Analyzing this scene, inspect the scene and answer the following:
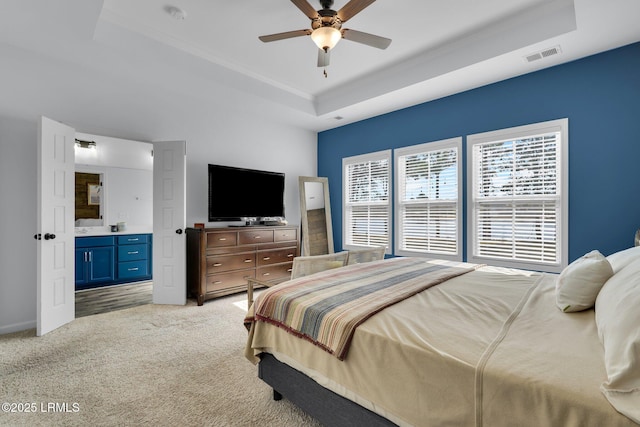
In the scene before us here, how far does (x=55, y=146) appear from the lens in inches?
121

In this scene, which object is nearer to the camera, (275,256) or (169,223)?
(169,223)

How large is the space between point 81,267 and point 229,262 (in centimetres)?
228

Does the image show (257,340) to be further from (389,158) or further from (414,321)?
(389,158)

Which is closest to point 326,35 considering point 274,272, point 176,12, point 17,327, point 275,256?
point 176,12

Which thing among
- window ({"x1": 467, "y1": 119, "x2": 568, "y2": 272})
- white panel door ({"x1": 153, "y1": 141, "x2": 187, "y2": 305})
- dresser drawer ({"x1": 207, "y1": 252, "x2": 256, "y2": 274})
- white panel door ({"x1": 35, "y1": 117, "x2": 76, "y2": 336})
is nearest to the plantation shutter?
window ({"x1": 467, "y1": 119, "x2": 568, "y2": 272})

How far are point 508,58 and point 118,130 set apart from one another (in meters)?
4.51

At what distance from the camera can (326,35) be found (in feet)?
7.94

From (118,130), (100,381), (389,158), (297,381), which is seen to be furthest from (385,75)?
(100,381)

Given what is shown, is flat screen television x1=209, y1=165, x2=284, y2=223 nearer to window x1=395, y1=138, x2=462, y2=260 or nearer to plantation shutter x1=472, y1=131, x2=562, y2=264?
window x1=395, y1=138, x2=462, y2=260

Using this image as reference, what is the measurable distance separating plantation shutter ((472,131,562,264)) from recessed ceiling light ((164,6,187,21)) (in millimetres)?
3570

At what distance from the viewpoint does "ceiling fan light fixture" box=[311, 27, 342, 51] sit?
2395mm

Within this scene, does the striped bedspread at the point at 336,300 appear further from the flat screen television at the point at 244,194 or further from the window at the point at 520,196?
the flat screen television at the point at 244,194

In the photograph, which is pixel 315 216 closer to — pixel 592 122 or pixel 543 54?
pixel 543 54

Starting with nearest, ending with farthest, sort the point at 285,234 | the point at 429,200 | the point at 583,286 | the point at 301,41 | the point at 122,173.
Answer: the point at 583,286
the point at 301,41
the point at 429,200
the point at 122,173
the point at 285,234
